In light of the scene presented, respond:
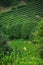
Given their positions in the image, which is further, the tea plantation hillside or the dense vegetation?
the tea plantation hillside

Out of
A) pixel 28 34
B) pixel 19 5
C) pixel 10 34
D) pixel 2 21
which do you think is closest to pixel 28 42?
pixel 28 34

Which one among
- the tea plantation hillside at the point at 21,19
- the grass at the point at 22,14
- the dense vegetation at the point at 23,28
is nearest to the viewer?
the dense vegetation at the point at 23,28

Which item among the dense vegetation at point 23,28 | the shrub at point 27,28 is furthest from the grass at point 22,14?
the shrub at point 27,28

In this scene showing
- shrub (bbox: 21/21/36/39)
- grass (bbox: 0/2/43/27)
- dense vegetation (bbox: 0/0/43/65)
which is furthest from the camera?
grass (bbox: 0/2/43/27)

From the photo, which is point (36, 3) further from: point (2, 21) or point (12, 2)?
point (2, 21)

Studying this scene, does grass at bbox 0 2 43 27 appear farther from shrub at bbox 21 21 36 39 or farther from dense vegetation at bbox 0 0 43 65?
shrub at bbox 21 21 36 39

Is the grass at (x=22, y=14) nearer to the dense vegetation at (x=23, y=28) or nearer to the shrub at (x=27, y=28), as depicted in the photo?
the dense vegetation at (x=23, y=28)

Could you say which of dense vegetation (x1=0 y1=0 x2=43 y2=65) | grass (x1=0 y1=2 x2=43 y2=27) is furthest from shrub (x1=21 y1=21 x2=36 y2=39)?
grass (x1=0 y1=2 x2=43 y2=27)

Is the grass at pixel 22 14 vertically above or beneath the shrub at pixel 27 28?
beneath

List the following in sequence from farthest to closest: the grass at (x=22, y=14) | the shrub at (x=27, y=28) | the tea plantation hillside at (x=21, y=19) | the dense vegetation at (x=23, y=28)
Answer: the grass at (x=22, y=14)
the tea plantation hillside at (x=21, y=19)
the shrub at (x=27, y=28)
the dense vegetation at (x=23, y=28)
